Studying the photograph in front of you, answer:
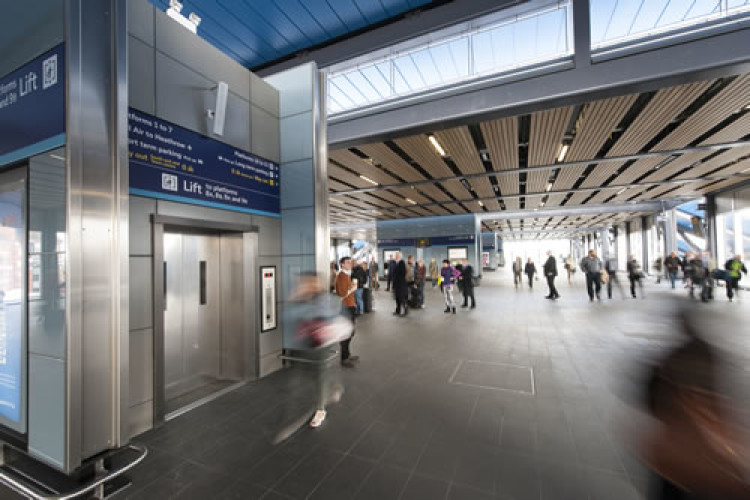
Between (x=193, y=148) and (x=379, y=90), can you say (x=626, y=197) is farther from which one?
(x=193, y=148)

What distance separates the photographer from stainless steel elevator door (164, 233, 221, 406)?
4.46 meters

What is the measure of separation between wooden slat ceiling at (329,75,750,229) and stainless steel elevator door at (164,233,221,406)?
5779 mm

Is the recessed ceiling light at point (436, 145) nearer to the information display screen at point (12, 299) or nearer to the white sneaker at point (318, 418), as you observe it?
the white sneaker at point (318, 418)

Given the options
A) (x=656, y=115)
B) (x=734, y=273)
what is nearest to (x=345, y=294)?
(x=656, y=115)

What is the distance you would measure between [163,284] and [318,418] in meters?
2.44

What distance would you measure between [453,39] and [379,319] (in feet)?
24.4

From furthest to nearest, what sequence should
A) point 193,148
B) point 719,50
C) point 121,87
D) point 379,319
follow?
point 379,319 → point 719,50 → point 193,148 → point 121,87

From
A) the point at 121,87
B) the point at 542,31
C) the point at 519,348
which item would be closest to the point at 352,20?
the point at 542,31

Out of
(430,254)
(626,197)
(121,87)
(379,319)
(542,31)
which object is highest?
(542,31)

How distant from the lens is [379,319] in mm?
9250

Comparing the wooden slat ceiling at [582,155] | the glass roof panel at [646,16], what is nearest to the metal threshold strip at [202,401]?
the wooden slat ceiling at [582,155]

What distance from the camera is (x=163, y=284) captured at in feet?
11.9

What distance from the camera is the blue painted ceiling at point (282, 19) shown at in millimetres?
5391

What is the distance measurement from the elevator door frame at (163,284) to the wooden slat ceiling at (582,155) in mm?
5649
